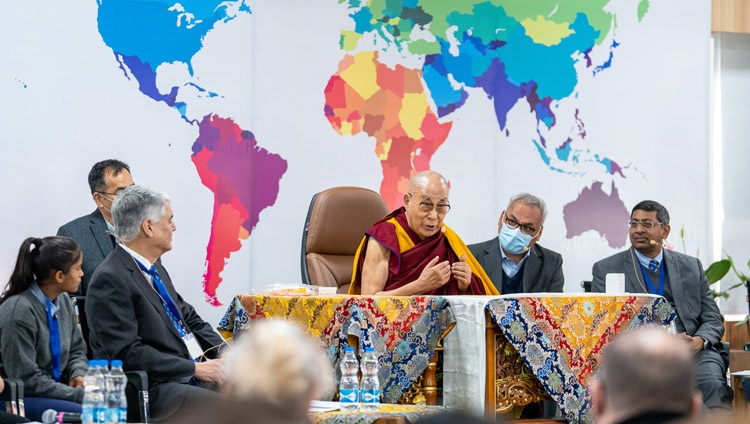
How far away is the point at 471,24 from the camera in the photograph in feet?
20.2

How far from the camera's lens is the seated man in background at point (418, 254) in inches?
167

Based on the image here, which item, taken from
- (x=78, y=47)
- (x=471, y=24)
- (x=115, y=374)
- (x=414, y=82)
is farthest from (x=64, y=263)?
(x=471, y=24)

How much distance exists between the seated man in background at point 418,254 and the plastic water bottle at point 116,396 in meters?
1.44

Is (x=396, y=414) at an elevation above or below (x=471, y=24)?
below

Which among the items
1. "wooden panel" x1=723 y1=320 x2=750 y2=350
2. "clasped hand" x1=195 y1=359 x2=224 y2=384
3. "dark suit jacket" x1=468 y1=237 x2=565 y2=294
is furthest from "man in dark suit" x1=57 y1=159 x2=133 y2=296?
"wooden panel" x1=723 y1=320 x2=750 y2=350

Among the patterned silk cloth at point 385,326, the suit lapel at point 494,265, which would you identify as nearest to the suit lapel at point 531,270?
the suit lapel at point 494,265

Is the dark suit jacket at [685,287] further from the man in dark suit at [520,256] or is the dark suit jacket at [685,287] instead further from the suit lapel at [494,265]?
the suit lapel at [494,265]

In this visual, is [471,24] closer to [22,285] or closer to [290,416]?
[22,285]

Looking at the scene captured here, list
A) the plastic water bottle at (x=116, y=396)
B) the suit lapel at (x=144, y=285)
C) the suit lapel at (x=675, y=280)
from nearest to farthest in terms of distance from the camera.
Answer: the plastic water bottle at (x=116, y=396) < the suit lapel at (x=144, y=285) < the suit lapel at (x=675, y=280)

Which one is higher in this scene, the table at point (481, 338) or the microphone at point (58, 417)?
the table at point (481, 338)

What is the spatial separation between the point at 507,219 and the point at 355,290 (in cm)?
125

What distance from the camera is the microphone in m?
3.20

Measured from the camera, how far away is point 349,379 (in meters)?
3.62

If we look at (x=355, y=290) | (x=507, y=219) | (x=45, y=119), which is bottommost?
(x=355, y=290)
